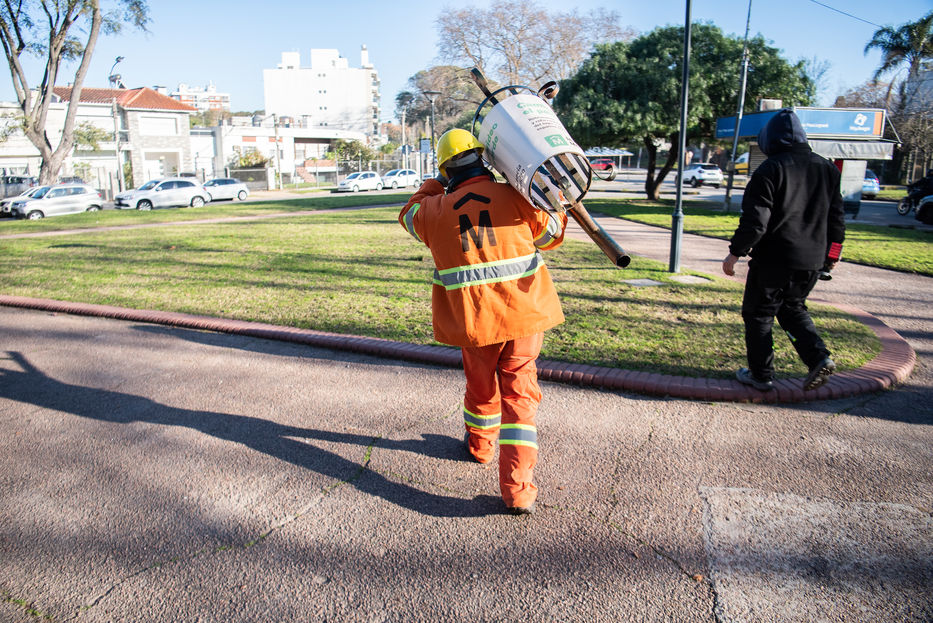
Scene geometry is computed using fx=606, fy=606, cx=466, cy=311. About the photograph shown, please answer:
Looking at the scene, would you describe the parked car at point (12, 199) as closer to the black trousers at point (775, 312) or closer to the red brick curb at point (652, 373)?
the red brick curb at point (652, 373)

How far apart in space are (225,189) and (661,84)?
80.6 ft

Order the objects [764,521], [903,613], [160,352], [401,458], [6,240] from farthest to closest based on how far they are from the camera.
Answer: [6,240] < [160,352] < [401,458] < [764,521] < [903,613]

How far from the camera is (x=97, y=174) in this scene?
44.0 metres

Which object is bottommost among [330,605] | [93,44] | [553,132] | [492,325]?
[330,605]

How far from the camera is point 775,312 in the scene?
4270 mm

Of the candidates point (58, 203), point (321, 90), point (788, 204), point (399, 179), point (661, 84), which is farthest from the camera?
point (321, 90)

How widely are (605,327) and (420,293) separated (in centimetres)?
270

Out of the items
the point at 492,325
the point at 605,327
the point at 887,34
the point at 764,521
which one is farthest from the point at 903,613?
the point at 887,34

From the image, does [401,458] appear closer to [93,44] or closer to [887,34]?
[93,44]

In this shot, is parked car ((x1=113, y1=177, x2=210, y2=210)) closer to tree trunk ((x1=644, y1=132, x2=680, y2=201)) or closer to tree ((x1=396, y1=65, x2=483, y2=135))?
tree ((x1=396, y1=65, x2=483, y2=135))

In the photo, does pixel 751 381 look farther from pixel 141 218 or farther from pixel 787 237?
pixel 141 218

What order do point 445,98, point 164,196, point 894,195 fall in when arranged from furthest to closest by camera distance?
1. point 445,98
2. point 894,195
3. point 164,196

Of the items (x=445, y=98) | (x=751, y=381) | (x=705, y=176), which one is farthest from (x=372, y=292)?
(x=445, y=98)

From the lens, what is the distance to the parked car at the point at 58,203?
26844mm
